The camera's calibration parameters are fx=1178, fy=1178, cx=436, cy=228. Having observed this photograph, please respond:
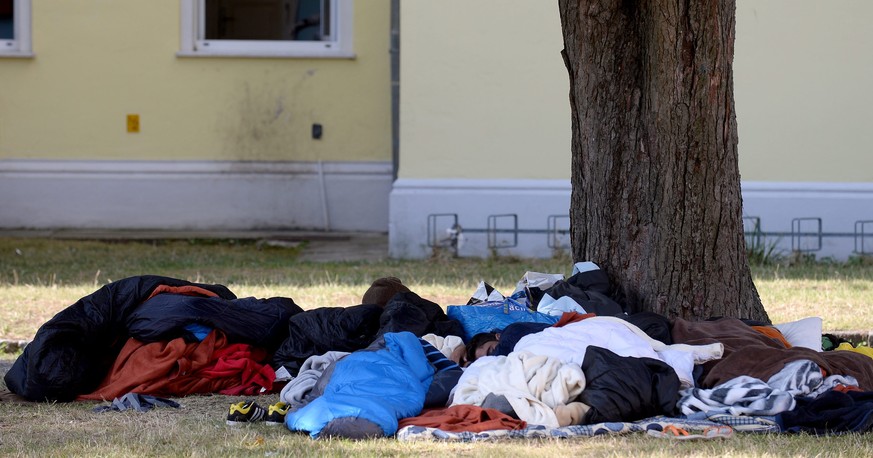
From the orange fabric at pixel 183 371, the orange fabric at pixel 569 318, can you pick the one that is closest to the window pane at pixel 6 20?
the orange fabric at pixel 183 371

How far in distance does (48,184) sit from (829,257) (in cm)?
852

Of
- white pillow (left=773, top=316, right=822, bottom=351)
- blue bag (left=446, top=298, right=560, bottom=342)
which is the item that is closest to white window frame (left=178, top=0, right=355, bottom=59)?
blue bag (left=446, top=298, right=560, bottom=342)

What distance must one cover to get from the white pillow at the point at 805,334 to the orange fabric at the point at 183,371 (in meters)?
2.80

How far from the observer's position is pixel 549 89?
11.2 meters

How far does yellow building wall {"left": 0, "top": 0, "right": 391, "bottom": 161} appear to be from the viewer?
13.3m

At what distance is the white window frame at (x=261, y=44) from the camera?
43.5ft

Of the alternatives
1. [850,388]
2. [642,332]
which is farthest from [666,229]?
[850,388]

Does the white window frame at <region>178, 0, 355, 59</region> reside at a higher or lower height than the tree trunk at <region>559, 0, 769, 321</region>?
higher

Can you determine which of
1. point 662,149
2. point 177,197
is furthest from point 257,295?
point 177,197

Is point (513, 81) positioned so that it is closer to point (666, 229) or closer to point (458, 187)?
point (458, 187)

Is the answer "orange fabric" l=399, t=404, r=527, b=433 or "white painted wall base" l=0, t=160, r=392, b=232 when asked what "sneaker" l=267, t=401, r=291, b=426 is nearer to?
"orange fabric" l=399, t=404, r=527, b=433

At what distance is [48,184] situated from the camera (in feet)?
44.1

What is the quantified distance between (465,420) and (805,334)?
7.48 ft

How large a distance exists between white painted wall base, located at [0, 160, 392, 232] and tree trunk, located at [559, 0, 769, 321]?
6602 millimetres
